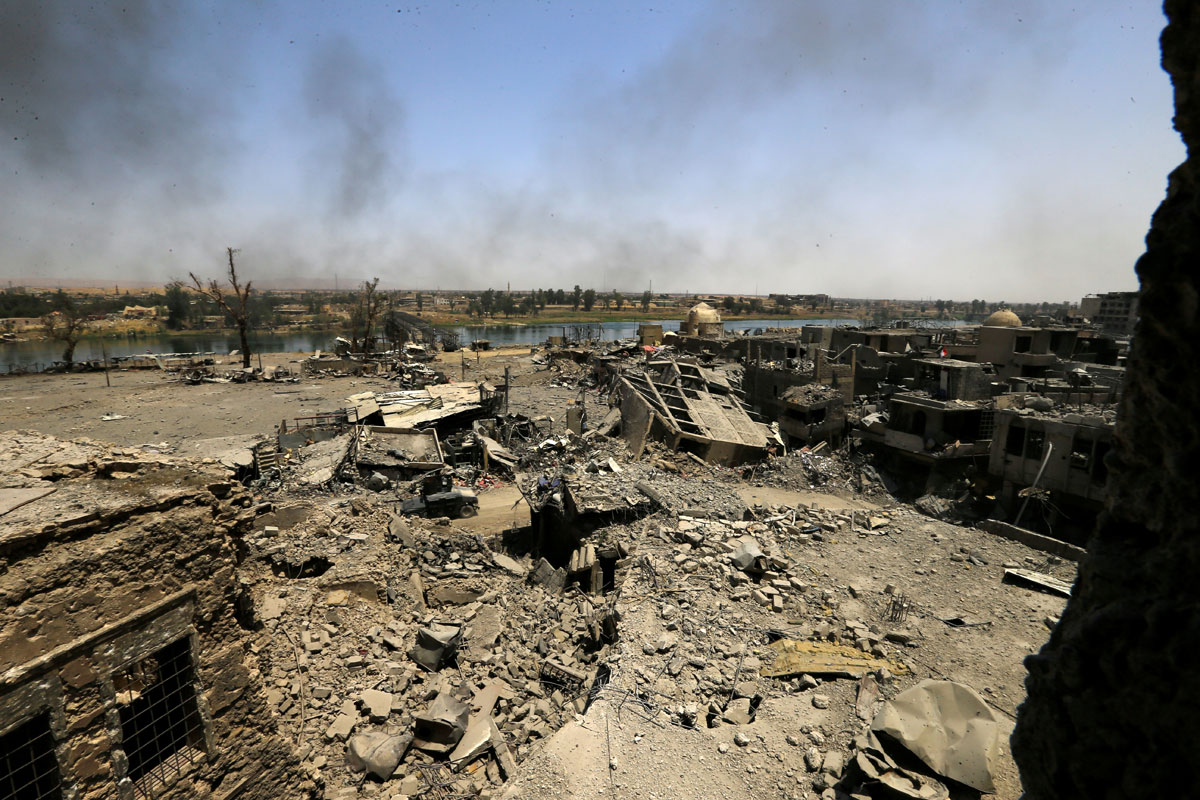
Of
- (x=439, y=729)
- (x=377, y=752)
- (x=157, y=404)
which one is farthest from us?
(x=157, y=404)

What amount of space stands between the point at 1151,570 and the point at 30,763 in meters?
6.65

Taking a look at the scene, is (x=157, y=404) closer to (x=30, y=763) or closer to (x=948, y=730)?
(x=30, y=763)

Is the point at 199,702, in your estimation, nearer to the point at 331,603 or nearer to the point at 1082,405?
the point at 331,603

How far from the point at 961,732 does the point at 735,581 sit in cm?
368

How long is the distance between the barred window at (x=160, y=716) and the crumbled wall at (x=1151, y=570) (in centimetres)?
603

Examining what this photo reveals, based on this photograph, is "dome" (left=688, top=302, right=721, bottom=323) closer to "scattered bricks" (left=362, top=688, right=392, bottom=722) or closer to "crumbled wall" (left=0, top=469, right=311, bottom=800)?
"scattered bricks" (left=362, top=688, right=392, bottom=722)

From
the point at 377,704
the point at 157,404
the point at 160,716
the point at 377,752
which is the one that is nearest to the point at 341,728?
the point at 377,704

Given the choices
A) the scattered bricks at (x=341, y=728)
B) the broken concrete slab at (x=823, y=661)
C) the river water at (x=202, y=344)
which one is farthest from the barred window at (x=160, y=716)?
the river water at (x=202, y=344)

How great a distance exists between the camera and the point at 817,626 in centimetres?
718

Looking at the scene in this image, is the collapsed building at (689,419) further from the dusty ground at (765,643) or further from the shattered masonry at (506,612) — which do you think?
the dusty ground at (765,643)

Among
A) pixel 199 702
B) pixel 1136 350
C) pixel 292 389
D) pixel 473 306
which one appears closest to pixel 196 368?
pixel 292 389

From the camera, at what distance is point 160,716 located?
4.54 m

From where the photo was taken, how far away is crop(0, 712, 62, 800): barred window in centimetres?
360

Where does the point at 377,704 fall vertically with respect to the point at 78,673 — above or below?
below
